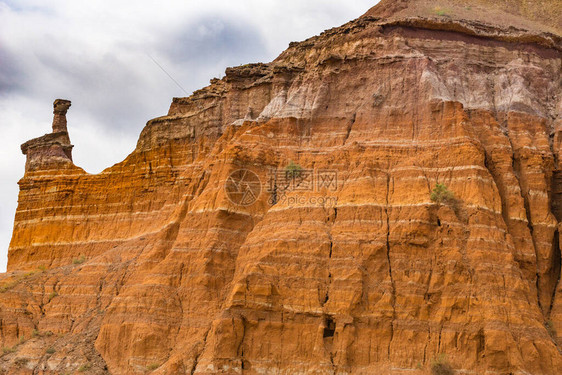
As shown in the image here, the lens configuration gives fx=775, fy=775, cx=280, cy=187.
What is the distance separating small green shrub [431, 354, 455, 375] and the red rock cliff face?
0.23m

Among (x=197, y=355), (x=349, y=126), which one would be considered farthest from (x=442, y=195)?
(x=197, y=355)

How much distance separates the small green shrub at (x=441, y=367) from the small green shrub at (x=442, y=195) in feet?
27.4

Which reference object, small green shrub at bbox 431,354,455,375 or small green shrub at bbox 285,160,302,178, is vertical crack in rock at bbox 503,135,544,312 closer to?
small green shrub at bbox 431,354,455,375

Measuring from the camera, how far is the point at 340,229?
41094mm

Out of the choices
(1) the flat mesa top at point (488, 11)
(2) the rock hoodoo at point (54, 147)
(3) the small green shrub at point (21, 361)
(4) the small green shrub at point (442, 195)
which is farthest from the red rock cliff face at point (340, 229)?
(2) the rock hoodoo at point (54, 147)

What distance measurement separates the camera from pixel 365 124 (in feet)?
150

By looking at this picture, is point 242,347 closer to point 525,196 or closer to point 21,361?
point 21,361

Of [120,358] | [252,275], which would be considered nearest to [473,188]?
[252,275]

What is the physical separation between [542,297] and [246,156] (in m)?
18.4

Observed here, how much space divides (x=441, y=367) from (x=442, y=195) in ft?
30.2

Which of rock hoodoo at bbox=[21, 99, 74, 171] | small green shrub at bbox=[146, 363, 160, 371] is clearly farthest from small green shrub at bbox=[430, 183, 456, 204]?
rock hoodoo at bbox=[21, 99, 74, 171]

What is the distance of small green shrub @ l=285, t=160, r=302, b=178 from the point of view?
4531 centimetres

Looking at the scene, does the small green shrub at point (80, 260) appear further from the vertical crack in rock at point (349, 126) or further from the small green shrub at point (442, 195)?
the small green shrub at point (442, 195)

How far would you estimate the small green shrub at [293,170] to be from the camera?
45.3 meters
